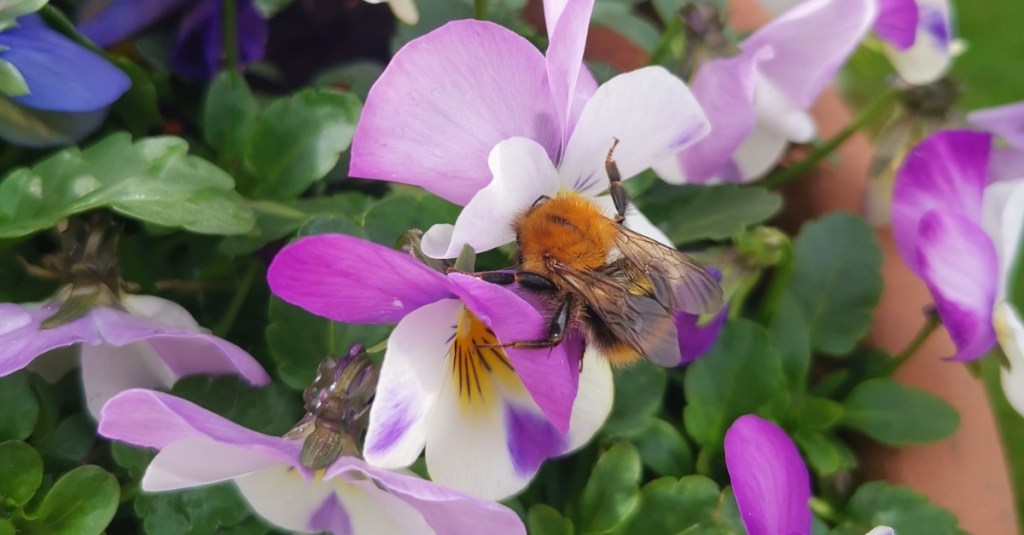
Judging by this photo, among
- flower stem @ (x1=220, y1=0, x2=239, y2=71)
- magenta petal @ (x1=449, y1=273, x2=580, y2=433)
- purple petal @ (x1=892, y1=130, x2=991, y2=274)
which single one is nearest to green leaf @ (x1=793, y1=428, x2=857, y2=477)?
purple petal @ (x1=892, y1=130, x2=991, y2=274)

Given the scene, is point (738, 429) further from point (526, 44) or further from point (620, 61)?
point (620, 61)

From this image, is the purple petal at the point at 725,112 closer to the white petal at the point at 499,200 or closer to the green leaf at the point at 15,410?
the white petal at the point at 499,200

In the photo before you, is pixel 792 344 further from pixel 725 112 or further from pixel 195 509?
pixel 195 509

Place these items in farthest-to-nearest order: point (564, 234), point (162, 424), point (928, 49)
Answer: point (928, 49)
point (564, 234)
point (162, 424)

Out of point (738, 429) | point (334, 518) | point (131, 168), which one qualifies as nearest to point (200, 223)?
point (131, 168)

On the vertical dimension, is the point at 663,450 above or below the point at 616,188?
below

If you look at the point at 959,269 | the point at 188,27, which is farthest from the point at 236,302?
the point at 959,269

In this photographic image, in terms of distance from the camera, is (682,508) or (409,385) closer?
(409,385)
